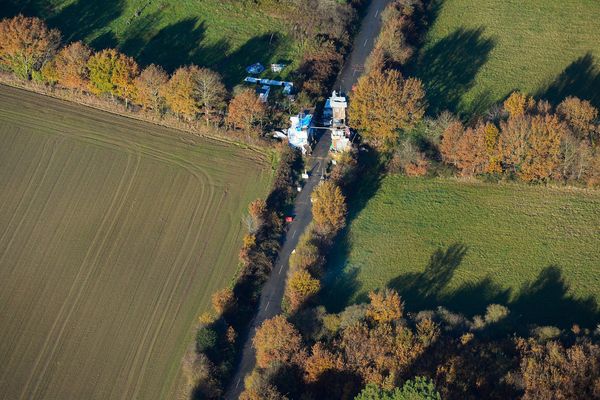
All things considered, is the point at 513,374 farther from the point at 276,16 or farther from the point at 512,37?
the point at 276,16

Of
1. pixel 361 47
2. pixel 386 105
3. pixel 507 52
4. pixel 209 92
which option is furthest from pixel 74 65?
pixel 507 52

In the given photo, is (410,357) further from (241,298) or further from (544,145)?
(544,145)

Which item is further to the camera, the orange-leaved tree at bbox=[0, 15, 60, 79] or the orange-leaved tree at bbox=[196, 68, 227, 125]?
the orange-leaved tree at bbox=[0, 15, 60, 79]

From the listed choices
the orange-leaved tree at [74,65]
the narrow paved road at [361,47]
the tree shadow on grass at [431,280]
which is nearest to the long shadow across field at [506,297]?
the tree shadow on grass at [431,280]

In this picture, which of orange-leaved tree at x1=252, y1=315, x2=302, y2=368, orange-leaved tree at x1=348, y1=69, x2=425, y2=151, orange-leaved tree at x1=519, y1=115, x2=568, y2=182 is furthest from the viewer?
orange-leaved tree at x1=348, y1=69, x2=425, y2=151

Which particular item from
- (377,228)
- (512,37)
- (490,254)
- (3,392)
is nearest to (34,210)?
(3,392)

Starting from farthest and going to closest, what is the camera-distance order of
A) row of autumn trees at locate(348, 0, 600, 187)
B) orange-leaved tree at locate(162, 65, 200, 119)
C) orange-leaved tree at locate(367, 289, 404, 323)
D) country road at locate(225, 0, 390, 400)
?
1. orange-leaved tree at locate(162, 65, 200, 119)
2. row of autumn trees at locate(348, 0, 600, 187)
3. country road at locate(225, 0, 390, 400)
4. orange-leaved tree at locate(367, 289, 404, 323)

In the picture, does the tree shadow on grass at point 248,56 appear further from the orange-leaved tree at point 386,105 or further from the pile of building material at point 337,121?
the orange-leaved tree at point 386,105

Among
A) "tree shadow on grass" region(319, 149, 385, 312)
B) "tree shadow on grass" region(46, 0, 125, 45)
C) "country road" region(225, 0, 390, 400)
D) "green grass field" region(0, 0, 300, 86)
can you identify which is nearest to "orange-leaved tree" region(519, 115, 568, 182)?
"tree shadow on grass" region(319, 149, 385, 312)

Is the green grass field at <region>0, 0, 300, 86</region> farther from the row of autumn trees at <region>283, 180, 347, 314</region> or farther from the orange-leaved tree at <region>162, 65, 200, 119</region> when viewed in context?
the row of autumn trees at <region>283, 180, 347, 314</region>
